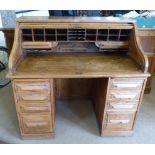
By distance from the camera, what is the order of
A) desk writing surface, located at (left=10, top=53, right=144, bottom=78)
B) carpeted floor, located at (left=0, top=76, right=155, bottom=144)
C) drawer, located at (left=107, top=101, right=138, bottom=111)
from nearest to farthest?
desk writing surface, located at (left=10, top=53, right=144, bottom=78) < drawer, located at (left=107, top=101, right=138, bottom=111) < carpeted floor, located at (left=0, top=76, right=155, bottom=144)

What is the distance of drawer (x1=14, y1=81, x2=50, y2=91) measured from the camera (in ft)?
4.69

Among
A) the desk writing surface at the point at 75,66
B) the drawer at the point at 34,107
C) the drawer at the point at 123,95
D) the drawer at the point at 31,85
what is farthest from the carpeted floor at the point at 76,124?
the desk writing surface at the point at 75,66

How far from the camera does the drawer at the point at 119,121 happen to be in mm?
1682

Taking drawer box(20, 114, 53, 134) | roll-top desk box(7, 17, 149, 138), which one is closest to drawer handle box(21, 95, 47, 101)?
roll-top desk box(7, 17, 149, 138)

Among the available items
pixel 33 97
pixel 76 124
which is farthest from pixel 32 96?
pixel 76 124

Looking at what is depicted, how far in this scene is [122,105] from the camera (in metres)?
1.62

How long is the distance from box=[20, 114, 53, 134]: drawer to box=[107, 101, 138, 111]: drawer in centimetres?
55

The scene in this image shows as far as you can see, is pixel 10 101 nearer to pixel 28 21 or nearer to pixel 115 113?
pixel 28 21

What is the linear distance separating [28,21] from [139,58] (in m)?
0.97

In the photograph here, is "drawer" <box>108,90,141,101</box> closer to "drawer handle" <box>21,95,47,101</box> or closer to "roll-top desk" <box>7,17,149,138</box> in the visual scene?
"roll-top desk" <box>7,17,149,138</box>

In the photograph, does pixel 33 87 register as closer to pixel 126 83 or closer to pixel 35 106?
pixel 35 106

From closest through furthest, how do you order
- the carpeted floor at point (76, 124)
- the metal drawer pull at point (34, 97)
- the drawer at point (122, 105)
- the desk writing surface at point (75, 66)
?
the desk writing surface at point (75, 66)
the metal drawer pull at point (34, 97)
the drawer at point (122, 105)
the carpeted floor at point (76, 124)

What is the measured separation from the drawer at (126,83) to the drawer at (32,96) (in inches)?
21.3

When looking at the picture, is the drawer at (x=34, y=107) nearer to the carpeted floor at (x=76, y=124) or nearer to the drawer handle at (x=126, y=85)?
the carpeted floor at (x=76, y=124)
